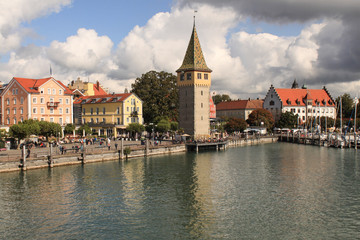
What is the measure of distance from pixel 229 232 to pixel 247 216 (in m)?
3.51

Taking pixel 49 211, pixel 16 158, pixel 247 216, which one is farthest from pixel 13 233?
pixel 16 158

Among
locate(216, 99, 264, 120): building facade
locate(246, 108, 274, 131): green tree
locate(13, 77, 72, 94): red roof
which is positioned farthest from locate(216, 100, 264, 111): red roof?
locate(13, 77, 72, 94): red roof

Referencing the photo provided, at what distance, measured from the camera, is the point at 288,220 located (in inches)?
976

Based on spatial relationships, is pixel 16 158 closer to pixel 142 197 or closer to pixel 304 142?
pixel 142 197

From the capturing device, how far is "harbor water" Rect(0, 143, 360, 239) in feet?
74.4

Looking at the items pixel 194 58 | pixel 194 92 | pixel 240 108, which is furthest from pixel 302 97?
pixel 194 92

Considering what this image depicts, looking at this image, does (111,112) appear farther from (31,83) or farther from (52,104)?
(31,83)

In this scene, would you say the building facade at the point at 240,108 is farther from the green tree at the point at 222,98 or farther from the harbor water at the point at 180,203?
the harbor water at the point at 180,203

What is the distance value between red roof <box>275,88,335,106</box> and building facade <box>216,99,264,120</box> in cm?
1159

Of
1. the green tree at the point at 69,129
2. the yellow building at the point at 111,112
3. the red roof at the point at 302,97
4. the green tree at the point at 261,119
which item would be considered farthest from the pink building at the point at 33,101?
the red roof at the point at 302,97

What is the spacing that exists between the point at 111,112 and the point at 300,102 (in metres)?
74.5

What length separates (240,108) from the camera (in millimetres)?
136875

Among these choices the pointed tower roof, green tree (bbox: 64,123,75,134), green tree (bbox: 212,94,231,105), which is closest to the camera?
green tree (bbox: 64,123,75,134)

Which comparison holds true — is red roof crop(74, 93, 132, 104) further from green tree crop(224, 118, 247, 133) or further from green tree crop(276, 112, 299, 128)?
green tree crop(276, 112, 299, 128)
